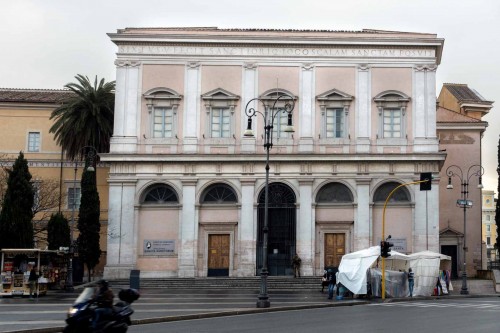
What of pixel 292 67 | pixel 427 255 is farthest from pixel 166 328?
pixel 292 67

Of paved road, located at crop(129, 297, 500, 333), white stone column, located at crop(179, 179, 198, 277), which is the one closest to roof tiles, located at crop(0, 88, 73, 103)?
white stone column, located at crop(179, 179, 198, 277)

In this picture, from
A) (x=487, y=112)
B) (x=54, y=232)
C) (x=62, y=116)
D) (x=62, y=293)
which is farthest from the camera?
(x=487, y=112)

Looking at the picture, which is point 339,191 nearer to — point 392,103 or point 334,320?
point 392,103

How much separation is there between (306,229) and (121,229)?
11.6 m

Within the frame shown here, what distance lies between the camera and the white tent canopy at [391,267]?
39594 millimetres

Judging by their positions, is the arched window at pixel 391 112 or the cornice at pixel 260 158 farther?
the arched window at pixel 391 112

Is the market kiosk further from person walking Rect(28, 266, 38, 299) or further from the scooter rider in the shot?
the scooter rider

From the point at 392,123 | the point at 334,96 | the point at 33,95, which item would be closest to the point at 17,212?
the point at 33,95

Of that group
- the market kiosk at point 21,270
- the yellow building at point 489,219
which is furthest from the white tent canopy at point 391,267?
the yellow building at point 489,219

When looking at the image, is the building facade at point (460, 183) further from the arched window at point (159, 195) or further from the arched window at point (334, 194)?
the arched window at point (159, 195)

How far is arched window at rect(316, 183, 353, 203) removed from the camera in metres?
51.2

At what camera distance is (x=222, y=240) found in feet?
168

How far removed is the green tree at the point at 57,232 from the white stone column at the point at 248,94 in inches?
480

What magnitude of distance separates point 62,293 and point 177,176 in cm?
1162
